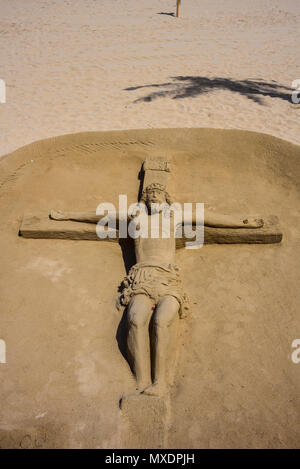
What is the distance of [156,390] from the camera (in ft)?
11.0

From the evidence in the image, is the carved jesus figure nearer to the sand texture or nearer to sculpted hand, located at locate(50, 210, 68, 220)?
the sand texture

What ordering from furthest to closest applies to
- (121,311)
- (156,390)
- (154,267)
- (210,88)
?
(210,88), (154,267), (121,311), (156,390)

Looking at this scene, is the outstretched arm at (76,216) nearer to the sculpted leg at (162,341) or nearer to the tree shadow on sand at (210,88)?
the sculpted leg at (162,341)

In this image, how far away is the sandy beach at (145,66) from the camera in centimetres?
933

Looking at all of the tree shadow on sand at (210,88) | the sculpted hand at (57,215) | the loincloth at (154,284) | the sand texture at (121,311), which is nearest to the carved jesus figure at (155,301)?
the loincloth at (154,284)

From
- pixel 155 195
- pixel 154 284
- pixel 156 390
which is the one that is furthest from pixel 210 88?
pixel 156 390

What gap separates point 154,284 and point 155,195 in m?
1.40

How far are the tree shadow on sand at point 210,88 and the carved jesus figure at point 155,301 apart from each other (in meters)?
6.40

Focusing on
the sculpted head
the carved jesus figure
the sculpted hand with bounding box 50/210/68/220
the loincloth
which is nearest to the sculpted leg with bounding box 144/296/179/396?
the carved jesus figure

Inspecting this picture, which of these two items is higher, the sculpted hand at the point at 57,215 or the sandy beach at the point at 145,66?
the sandy beach at the point at 145,66

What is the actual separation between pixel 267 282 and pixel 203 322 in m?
0.97

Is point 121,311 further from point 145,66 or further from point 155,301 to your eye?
point 145,66

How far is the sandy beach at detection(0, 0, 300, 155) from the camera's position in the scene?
933cm

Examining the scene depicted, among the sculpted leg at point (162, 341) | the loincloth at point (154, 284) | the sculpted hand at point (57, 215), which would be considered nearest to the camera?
the sculpted leg at point (162, 341)
